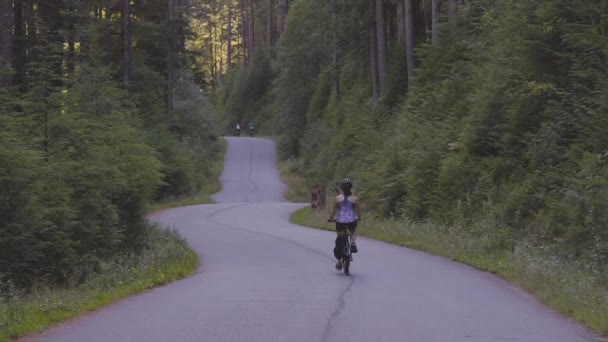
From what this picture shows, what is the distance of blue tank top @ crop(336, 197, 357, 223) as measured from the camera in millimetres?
15575

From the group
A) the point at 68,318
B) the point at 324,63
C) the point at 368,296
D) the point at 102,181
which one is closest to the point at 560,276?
the point at 368,296

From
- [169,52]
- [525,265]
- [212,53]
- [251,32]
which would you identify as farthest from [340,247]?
[212,53]

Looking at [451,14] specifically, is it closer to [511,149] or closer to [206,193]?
[511,149]

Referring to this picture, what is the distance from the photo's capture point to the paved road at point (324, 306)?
9.09 m

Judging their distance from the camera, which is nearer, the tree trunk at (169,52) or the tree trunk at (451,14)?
the tree trunk at (451,14)

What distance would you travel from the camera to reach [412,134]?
30922mm

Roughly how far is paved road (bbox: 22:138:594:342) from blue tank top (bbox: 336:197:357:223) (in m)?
1.10

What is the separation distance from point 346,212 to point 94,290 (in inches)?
205

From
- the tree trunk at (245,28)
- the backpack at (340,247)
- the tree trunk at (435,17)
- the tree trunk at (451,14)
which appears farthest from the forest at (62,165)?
the tree trunk at (245,28)

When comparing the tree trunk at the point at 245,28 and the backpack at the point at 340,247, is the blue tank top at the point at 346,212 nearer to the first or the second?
the backpack at the point at 340,247

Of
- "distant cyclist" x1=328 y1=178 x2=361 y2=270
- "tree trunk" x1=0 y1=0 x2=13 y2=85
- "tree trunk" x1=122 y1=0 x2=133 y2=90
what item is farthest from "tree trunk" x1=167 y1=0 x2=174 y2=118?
"distant cyclist" x1=328 y1=178 x2=361 y2=270

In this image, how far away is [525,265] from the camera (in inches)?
580

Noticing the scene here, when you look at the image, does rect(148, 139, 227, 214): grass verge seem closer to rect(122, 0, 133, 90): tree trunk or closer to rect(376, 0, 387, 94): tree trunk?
rect(122, 0, 133, 90): tree trunk

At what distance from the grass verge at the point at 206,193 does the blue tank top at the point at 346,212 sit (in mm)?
23602
